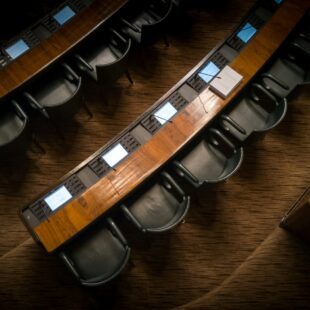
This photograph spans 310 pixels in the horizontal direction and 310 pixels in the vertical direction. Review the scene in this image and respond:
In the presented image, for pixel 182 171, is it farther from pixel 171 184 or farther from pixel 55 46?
pixel 55 46

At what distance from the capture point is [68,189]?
2287mm

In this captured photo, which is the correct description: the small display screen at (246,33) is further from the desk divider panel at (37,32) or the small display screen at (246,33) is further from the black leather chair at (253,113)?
the desk divider panel at (37,32)

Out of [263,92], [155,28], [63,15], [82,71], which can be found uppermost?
[63,15]

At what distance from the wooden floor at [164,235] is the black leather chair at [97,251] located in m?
0.25

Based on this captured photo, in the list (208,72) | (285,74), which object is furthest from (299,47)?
(208,72)

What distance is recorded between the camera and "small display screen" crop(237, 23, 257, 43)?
2.64 meters

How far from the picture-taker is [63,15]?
273 centimetres

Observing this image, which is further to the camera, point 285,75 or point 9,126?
point 285,75

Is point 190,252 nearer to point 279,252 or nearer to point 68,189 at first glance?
point 279,252

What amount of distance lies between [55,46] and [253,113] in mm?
1297

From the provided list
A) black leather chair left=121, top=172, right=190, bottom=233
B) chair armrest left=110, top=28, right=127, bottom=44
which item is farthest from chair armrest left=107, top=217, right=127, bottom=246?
chair armrest left=110, top=28, right=127, bottom=44

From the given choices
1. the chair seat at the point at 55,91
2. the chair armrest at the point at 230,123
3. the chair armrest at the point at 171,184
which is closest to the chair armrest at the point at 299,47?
the chair armrest at the point at 230,123

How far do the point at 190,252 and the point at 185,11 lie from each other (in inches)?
73.2

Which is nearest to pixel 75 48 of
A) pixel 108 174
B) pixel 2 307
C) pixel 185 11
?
pixel 108 174
